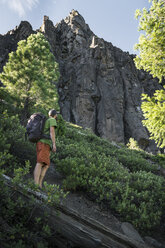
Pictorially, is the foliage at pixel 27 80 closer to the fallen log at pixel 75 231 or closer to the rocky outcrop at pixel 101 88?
the fallen log at pixel 75 231

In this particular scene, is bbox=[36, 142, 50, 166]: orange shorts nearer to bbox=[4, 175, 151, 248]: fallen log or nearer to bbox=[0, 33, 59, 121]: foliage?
bbox=[4, 175, 151, 248]: fallen log

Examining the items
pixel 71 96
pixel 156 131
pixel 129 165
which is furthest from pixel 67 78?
pixel 156 131

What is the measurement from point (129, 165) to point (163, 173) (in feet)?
7.75

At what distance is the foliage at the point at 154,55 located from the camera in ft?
19.1

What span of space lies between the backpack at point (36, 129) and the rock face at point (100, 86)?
34.0 metres

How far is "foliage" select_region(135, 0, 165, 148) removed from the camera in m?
5.82

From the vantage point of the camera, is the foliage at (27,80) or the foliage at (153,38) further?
the foliage at (27,80)

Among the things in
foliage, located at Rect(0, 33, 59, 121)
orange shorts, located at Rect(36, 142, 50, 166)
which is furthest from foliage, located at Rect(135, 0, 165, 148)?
foliage, located at Rect(0, 33, 59, 121)

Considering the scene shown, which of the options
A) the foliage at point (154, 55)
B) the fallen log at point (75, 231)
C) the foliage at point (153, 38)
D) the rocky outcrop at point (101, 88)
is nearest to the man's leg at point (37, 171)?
the fallen log at point (75, 231)

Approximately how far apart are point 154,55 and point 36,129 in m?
5.53

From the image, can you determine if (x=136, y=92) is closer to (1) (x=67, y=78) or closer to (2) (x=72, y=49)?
(1) (x=67, y=78)

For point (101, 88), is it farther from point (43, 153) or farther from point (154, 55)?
point (43, 153)

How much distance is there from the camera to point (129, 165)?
10.1 m

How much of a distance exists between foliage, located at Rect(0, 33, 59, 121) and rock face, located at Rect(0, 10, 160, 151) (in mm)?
25416
